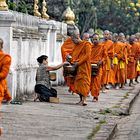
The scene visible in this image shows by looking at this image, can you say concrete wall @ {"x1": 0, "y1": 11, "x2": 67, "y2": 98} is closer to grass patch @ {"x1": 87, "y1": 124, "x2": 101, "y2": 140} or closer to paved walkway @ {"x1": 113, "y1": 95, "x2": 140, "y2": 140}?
paved walkway @ {"x1": 113, "y1": 95, "x2": 140, "y2": 140}

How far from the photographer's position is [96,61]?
1844cm

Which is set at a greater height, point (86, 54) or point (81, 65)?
point (86, 54)

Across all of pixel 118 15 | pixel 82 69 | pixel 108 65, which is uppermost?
pixel 118 15

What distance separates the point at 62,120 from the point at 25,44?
179 inches

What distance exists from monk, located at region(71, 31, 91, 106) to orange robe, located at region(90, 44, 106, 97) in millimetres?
1187

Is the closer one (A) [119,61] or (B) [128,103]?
(B) [128,103]

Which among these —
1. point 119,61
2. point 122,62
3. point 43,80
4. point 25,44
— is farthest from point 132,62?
point 43,80

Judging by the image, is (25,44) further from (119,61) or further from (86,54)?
(119,61)

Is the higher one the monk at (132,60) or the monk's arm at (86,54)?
the monk's arm at (86,54)

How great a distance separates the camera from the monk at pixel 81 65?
16500mm

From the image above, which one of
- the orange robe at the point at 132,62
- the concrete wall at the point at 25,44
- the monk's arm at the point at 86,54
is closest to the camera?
the concrete wall at the point at 25,44

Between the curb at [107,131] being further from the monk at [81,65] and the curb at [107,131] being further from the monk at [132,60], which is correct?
the monk at [132,60]

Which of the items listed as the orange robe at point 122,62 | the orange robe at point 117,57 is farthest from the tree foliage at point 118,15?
the orange robe at point 117,57

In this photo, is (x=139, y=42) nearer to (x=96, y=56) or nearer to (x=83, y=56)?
(x=96, y=56)
